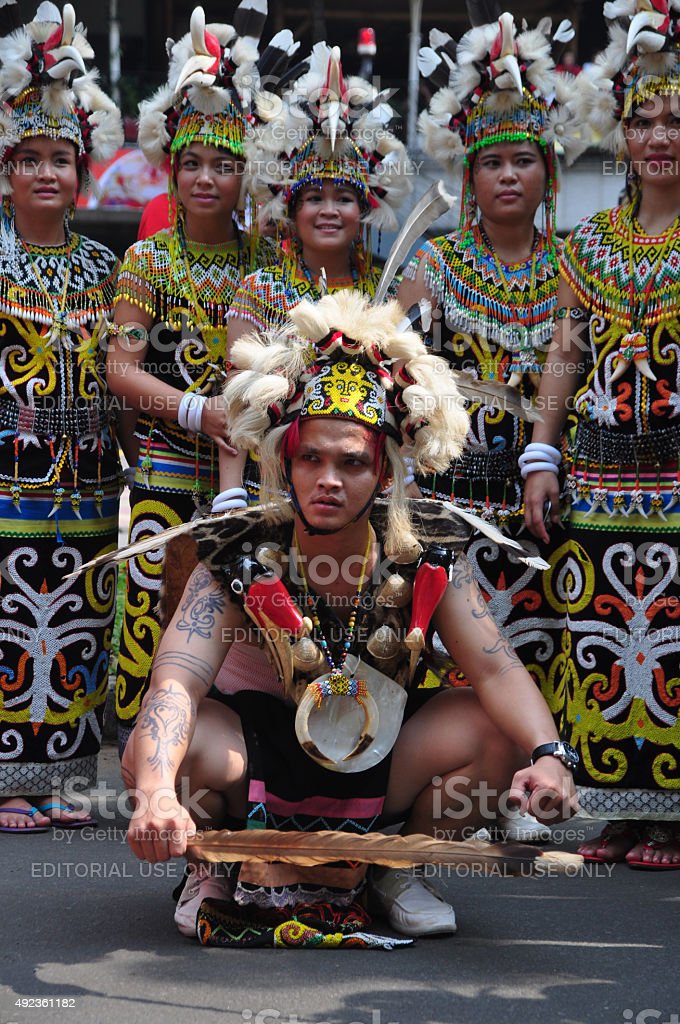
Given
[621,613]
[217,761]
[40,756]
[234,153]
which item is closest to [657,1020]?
[217,761]

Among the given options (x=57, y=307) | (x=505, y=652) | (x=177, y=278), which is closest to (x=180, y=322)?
(x=177, y=278)

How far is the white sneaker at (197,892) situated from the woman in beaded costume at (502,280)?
1.35 meters

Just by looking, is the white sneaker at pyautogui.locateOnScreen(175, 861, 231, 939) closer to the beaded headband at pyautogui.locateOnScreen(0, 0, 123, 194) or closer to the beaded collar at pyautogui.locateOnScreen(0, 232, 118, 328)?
the beaded collar at pyautogui.locateOnScreen(0, 232, 118, 328)

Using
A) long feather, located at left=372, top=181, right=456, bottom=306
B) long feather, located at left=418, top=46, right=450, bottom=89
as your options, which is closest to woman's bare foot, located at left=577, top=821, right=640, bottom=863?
long feather, located at left=372, top=181, right=456, bottom=306

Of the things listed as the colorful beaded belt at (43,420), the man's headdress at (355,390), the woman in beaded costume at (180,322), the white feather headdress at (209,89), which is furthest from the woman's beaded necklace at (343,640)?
the white feather headdress at (209,89)

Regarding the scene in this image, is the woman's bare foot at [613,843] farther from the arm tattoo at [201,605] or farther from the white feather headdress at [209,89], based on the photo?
the white feather headdress at [209,89]

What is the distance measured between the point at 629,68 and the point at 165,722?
2.22 m

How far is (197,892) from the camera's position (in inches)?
125

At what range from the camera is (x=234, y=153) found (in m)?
4.53

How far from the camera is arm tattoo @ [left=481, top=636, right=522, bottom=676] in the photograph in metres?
3.17

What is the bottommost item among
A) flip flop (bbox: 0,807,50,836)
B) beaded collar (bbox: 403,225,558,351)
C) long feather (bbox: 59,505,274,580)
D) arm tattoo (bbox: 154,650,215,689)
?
flip flop (bbox: 0,807,50,836)

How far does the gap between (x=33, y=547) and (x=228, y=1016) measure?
6.78 ft

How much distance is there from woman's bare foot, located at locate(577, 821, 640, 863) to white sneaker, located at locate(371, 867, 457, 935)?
0.83 meters

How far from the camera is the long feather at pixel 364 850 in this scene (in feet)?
9.02
